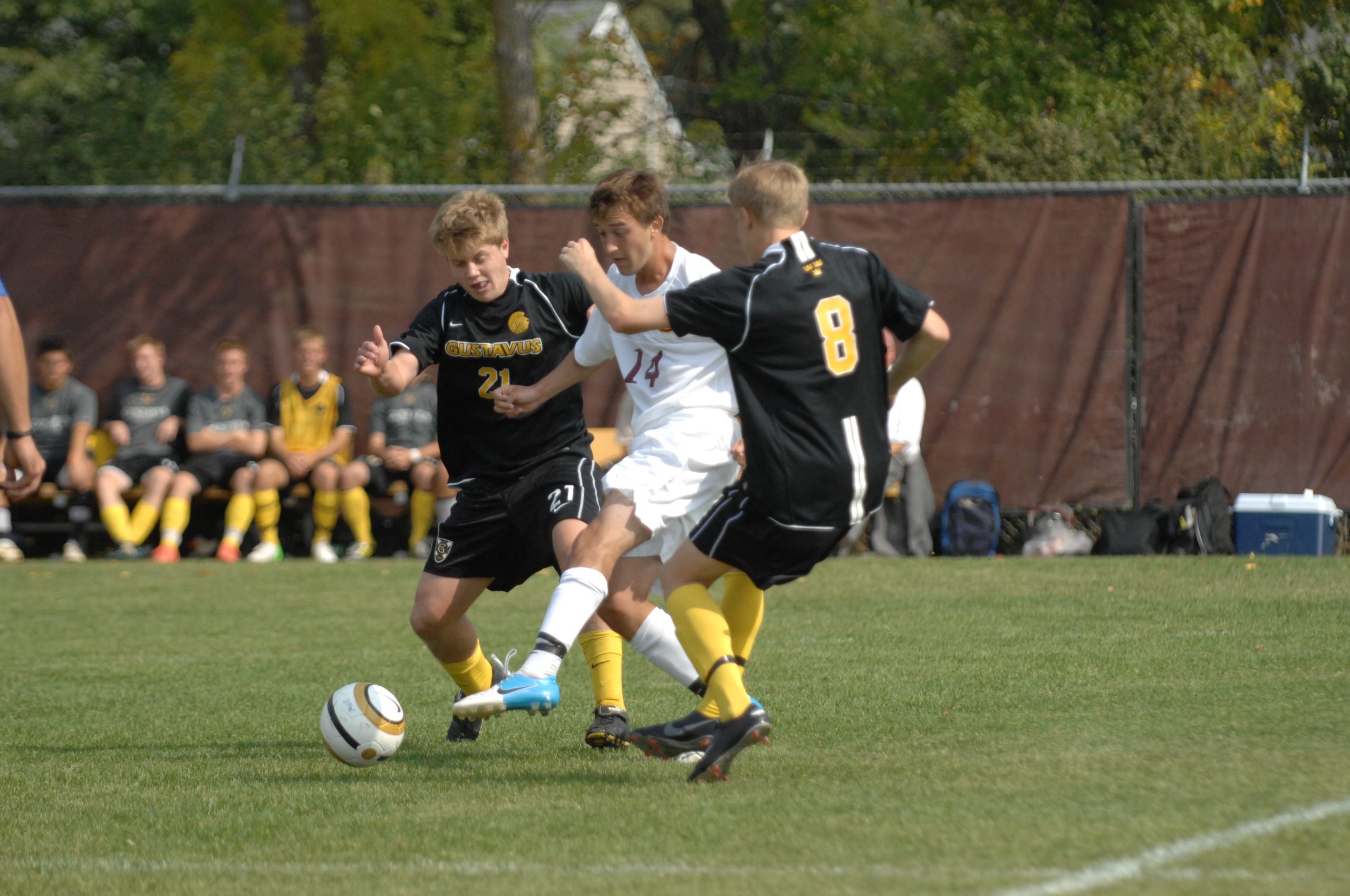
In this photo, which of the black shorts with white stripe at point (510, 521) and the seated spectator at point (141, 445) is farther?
the seated spectator at point (141, 445)

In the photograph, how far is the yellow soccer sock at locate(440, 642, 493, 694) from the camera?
228 inches

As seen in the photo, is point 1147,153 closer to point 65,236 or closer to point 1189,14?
point 1189,14

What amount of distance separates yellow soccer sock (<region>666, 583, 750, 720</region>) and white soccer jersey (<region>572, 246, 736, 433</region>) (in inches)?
28.8

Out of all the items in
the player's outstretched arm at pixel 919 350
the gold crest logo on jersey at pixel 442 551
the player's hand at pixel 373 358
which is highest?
the player's outstretched arm at pixel 919 350

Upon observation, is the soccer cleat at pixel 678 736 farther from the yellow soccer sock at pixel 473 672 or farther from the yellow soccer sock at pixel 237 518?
the yellow soccer sock at pixel 237 518

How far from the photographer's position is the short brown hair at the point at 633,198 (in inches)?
201

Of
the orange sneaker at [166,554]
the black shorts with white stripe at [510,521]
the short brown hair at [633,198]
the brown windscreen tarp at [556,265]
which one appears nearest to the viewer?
the short brown hair at [633,198]

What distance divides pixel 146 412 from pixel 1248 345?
883cm

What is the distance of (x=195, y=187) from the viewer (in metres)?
13.1

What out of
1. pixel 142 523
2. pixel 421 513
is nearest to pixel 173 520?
pixel 142 523

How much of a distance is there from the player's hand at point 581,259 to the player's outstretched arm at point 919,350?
3.13ft

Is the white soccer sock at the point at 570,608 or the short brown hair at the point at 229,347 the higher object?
the white soccer sock at the point at 570,608

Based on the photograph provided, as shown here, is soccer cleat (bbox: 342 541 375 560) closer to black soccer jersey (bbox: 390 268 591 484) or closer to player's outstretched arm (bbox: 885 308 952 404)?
black soccer jersey (bbox: 390 268 591 484)

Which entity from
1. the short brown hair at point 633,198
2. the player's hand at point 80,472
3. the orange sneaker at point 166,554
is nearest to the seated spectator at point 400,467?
the orange sneaker at point 166,554
